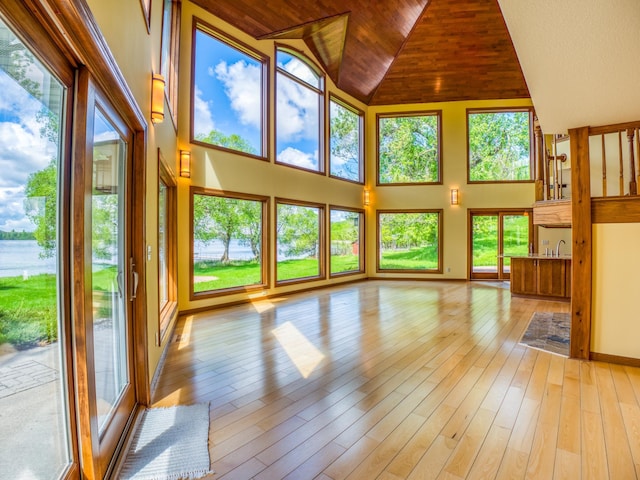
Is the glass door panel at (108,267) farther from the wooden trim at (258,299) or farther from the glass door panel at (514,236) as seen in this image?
the glass door panel at (514,236)

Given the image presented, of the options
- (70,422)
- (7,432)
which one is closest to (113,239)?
(70,422)

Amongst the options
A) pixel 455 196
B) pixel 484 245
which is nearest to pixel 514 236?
pixel 484 245

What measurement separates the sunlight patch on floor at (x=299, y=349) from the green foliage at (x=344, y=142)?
16.4 ft

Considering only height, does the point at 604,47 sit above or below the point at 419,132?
below

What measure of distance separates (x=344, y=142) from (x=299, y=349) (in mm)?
6450

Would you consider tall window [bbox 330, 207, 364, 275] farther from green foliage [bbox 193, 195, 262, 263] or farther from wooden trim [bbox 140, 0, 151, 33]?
wooden trim [bbox 140, 0, 151, 33]

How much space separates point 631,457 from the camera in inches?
71.8

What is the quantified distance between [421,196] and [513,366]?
661 cm

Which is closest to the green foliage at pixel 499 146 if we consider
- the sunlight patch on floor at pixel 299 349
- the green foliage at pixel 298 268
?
the green foliage at pixel 298 268

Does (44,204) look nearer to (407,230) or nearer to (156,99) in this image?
(156,99)

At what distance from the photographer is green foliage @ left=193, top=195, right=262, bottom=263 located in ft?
18.2

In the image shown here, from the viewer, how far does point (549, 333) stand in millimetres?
4164

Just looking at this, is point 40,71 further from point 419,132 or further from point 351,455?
point 419,132

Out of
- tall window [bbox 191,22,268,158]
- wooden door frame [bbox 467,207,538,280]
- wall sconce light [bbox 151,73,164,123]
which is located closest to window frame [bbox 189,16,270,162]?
tall window [bbox 191,22,268,158]
